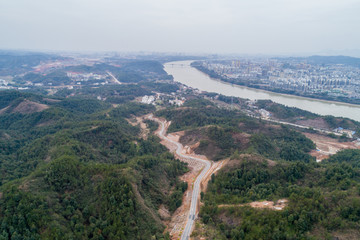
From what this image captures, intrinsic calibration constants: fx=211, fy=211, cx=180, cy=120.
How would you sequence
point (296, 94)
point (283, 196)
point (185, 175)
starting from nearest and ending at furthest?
point (283, 196)
point (185, 175)
point (296, 94)

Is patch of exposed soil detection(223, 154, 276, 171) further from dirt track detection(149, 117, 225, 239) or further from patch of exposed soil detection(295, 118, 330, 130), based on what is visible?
patch of exposed soil detection(295, 118, 330, 130)

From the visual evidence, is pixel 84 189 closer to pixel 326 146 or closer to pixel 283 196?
pixel 283 196

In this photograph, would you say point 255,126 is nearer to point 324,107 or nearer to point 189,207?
point 189,207

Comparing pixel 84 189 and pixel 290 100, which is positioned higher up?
pixel 290 100

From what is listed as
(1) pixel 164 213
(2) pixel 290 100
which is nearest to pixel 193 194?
(1) pixel 164 213

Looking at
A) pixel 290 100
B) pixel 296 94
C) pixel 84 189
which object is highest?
pixel 296 94

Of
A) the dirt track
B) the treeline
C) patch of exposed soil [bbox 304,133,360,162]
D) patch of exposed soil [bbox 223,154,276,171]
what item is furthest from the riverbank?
patch of exposed soil [bbox 223,154,276,171]

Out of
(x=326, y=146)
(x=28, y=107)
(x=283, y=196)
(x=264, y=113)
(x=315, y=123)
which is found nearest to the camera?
(x=283, y=196)
